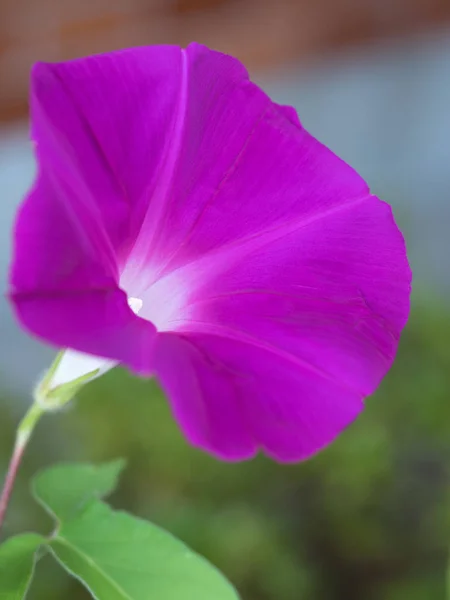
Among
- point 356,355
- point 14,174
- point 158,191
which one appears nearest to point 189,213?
point 158,191

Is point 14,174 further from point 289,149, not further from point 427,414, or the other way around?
point 289,149

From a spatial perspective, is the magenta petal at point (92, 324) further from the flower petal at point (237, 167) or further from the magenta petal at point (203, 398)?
the flower petal at point (237, 167)

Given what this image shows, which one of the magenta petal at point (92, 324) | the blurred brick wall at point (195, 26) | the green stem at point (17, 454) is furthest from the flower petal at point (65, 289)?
the blurred brick wall at point (195, 26)

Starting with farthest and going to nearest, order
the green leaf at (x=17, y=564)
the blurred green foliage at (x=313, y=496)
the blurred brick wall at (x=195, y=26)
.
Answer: the blurred brick wall at (x=195, y=26)
the blurred green foliage at (x=313, y=496)
the green leaf at (x=17, y=564)

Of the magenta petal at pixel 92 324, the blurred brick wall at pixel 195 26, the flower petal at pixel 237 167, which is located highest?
the flower petal at pixel 237 167

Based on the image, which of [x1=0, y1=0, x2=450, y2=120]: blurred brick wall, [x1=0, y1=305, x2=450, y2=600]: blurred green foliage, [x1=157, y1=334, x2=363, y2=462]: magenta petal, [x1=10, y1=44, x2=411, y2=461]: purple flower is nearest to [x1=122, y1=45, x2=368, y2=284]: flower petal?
[x1=10, y1=44, x2=411, y2=461]: purple flower

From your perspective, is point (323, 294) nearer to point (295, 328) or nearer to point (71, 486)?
point (295, 328)

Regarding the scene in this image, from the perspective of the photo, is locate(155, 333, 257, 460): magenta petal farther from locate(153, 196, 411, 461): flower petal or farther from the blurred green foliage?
the blurred green foliage

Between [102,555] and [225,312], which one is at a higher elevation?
[225,312]
